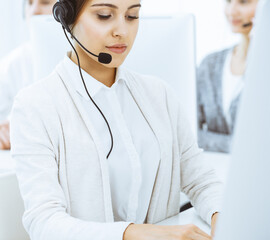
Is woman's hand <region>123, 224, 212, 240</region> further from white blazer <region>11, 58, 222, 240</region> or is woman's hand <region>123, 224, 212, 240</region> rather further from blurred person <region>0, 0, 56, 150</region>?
A: blurred person <region>0, 0, 56, 150</region>

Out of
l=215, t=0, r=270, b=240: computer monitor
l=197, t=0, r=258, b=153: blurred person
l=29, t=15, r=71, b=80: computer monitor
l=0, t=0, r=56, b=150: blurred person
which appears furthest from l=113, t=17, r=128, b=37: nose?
l=197, t=0, r=258, b=153: blurred person

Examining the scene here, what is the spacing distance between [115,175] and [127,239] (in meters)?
0.26

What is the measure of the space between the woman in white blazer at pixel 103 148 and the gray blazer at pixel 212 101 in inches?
63.2

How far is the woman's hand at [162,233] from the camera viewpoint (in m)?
0.73

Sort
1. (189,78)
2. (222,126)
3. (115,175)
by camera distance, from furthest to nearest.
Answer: (222,126) → (189,78) → (115,175)

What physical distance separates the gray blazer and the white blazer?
5.20 ft

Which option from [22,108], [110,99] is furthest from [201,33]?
[22,108]

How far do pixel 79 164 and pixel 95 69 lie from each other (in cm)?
27

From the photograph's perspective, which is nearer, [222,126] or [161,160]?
[161,160]

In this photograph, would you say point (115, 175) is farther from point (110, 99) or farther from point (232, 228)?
point (232, 228)

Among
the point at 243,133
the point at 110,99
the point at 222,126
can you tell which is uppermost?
the point at 243,133

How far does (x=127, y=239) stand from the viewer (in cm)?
Answer: 75

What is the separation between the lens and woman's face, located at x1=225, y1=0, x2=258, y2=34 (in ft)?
9.51

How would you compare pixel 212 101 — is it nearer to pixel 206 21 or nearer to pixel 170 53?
pixel 206 21
